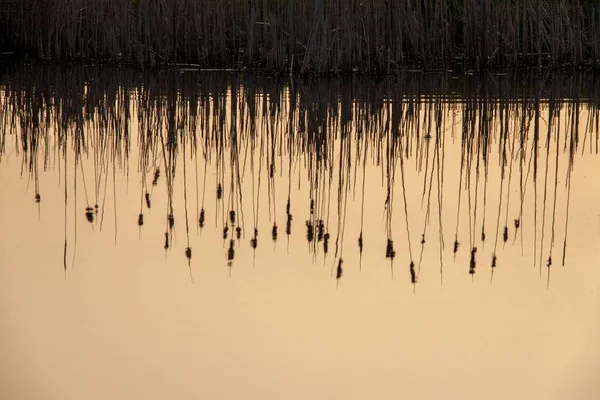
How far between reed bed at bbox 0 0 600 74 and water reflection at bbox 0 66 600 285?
3.45 feet

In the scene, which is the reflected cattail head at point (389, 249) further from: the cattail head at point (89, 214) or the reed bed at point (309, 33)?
the reed bed at point (309, 33)

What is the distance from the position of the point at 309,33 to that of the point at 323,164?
436cm

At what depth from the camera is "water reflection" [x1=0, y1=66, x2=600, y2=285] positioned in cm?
382

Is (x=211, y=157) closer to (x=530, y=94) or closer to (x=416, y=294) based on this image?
(x=416, y=294)

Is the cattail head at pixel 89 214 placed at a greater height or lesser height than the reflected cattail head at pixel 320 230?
greater

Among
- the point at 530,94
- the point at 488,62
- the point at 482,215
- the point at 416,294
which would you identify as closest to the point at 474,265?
the point at 416,294

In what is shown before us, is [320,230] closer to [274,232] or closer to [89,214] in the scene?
[274,232]

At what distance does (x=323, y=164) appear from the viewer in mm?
5086

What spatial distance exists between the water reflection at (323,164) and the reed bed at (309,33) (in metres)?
1.05

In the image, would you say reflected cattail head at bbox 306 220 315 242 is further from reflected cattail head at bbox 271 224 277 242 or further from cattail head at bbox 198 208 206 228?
cattail head at bbox 198 208 206 228

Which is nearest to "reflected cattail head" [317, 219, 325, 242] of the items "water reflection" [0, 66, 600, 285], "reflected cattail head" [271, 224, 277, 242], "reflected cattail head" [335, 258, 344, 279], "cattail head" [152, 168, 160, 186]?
"water reflection" [0, 66, 600, 285]

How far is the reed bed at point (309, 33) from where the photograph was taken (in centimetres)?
930

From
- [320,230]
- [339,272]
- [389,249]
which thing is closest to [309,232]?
[320,230]

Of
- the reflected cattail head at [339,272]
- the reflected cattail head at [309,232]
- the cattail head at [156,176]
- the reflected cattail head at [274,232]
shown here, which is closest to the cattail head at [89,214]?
the cattail head at [156,176]
